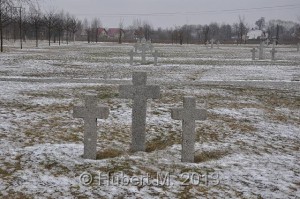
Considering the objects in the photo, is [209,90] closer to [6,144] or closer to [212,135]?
[212,135]

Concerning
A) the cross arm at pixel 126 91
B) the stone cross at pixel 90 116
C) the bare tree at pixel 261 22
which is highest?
the bare tree at pixel 261 22

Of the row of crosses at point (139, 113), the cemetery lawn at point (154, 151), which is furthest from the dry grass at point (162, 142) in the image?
the row of crosses at point (139, 113)

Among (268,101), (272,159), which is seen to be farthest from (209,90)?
(272,159)

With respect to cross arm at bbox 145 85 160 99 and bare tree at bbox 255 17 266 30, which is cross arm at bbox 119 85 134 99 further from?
bare tree at bbox 255 17 266 30

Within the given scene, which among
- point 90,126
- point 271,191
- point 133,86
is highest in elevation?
point 133,86

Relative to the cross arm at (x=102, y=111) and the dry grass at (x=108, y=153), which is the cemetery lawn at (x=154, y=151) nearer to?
the dry grass at (x=108, y=153)

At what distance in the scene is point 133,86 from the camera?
6.12 metres

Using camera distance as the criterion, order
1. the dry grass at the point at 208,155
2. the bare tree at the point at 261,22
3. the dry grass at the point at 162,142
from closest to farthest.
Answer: the dry grass at the point at 208,155, the dry grass at the point at 162,142, the bare tree at the point at 261,22

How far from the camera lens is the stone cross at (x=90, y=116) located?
19.0 ft

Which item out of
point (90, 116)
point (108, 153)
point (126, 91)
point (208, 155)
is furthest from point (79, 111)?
point (208, 155)

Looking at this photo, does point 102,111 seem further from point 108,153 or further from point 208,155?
point 208,155

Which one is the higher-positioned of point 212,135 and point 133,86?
point 133,86

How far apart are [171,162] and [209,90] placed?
8.15m

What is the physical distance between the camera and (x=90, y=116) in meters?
5.84
